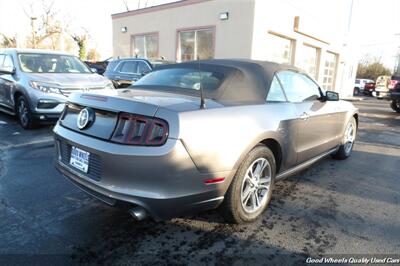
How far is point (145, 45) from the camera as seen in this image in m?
16.9

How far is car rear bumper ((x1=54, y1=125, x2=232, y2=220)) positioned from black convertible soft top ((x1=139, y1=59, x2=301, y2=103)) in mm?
843

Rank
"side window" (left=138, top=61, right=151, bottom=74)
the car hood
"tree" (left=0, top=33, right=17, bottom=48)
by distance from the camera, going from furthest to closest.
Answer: "tree" (left=0, top=33, right=17, bottom=48) < "side window" (left=138, top=61, right=151, bottom=74) < the car hood

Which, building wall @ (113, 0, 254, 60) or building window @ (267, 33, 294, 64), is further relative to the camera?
building window @ (267, 33, 294, 64)

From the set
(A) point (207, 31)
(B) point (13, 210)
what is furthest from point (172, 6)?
(B) point (13, 210)

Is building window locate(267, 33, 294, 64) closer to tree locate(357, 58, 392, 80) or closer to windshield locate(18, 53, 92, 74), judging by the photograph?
windshield locate(18, 53, 92, 74)

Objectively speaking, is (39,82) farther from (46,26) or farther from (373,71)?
(373,71)

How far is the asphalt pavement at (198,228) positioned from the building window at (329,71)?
16.3 m

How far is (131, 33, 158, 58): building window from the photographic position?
16188 mm

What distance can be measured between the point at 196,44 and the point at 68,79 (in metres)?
8.78

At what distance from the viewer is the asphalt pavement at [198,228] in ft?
8.13

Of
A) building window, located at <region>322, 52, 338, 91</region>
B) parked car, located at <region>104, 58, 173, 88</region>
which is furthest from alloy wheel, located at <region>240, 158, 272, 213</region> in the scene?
building window, located at <region>322, 52, 338, 91</region>

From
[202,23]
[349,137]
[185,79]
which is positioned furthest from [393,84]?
[185,79]

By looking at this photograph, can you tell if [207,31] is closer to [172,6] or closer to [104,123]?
[172,6]

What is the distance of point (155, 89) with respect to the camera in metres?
3.38
